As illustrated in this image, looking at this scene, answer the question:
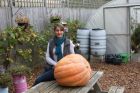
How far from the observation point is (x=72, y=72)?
14.3 feet

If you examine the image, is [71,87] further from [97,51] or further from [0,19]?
[97,51]

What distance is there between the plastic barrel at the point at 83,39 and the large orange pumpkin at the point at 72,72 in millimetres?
6732

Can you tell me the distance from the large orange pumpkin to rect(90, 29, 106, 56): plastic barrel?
21.7 feet

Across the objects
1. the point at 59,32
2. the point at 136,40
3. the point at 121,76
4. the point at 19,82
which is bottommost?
the point at 121,76

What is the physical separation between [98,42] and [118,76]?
2345mm

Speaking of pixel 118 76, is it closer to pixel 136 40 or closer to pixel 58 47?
pixel 58 47

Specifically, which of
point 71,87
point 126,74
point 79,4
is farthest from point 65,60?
point 79,4

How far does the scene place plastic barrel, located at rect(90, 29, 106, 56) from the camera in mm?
11094

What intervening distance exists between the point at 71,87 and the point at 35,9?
547 centimetres

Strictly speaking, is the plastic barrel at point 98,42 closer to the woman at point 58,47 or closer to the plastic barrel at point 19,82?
the plastic barrel at point 19,82

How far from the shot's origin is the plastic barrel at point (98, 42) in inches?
437

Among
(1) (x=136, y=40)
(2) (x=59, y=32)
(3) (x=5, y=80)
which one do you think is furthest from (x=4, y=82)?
(1) (x=136, y=40)

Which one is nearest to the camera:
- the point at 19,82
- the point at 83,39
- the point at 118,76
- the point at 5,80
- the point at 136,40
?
the point at 5,80

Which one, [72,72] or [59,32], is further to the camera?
[59,32]
